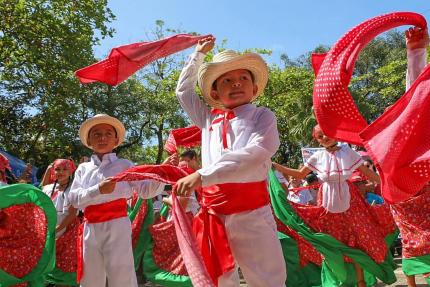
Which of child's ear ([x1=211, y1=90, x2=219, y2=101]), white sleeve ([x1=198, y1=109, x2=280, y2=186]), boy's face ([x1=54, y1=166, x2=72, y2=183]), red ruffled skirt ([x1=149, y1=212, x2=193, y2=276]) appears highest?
child's ear ([x1=211, y1=90, x2=219, y2=101])

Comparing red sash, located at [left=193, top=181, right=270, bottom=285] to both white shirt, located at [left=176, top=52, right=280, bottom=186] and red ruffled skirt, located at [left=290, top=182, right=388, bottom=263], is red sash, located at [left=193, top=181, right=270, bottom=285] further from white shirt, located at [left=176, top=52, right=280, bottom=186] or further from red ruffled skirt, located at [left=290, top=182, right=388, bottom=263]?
red ruffled skirt, located at [left=290, top=182, right=388, bottom=263]

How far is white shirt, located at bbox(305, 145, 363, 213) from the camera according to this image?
18.1 feet

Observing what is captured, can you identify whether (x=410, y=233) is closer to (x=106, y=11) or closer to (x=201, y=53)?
(x=201, y=53)

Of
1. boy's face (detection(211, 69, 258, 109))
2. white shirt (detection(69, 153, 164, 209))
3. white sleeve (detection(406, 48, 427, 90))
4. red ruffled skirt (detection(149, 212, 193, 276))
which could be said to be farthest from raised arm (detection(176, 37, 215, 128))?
red ruffled skirt (detection(149, 212, 193, 276))

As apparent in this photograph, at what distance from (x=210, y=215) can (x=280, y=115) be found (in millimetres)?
26714

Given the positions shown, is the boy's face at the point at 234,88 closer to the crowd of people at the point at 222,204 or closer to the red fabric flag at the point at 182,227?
the crowd of people at the point at 222,204

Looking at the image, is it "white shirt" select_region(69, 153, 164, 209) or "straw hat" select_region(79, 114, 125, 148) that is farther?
"straw hat" select_region(79, 114, 125, 148)

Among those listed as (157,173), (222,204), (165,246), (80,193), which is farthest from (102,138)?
(165,246)

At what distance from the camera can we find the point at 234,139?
310 centimetres

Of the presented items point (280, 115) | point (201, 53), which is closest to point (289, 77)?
point (280, 115)

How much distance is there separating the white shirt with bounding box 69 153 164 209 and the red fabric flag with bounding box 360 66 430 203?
2315 millimetres

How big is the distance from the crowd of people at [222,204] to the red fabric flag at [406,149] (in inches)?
3.1

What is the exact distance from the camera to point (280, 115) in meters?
A: 29.4

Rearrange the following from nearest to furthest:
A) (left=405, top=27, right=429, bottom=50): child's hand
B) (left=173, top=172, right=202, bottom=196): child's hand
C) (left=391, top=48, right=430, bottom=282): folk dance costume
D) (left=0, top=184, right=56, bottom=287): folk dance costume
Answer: (left=173, top=172, right=202, bottom=196): child's hand → (left=405, top=27, right=429, bottom=50): child's hand → (left=391, top=48, right=430, bottom=282): folk dance costume → (left=0, top=184, right=56, bottom=287): folk dance costume
